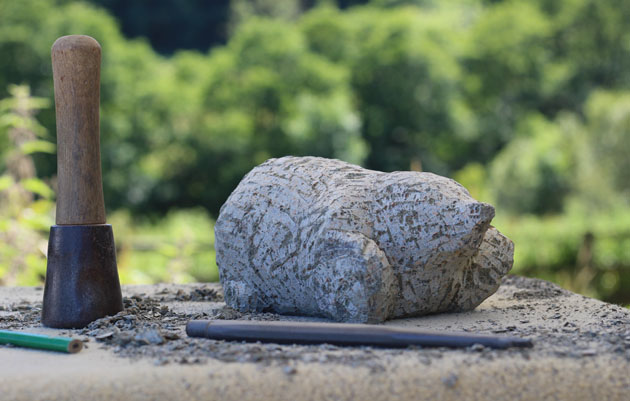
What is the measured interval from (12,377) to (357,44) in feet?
71.9

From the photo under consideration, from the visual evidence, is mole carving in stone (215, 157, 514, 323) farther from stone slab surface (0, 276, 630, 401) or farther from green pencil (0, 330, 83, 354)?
green pencil (0, 330, 83, 354)

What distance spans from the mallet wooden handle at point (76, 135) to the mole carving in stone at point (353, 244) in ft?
1.48

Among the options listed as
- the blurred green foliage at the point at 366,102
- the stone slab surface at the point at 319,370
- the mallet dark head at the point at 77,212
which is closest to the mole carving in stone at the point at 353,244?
the stone slab surface at the point at 319,370

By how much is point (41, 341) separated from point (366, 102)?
2005 centimetres

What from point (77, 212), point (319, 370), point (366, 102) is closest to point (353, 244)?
point (319, 370)

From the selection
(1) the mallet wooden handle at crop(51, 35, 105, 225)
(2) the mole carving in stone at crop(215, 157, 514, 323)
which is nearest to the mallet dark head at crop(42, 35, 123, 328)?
(1) the mallet wooden handle at crop(51, 35, 105, 225)

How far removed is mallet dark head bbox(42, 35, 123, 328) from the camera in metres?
2.08

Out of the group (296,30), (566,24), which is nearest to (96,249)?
(296,30)

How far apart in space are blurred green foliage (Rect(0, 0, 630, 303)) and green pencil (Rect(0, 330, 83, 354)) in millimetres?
11434

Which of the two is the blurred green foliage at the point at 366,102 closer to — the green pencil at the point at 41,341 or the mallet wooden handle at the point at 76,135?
the mallet wooden handle at the point at 76,135

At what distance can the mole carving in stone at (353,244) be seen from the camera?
1.98 metres

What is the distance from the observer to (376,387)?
142cm

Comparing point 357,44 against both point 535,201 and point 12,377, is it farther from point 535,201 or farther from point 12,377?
point 12,377

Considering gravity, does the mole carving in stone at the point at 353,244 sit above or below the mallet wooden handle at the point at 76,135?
below
